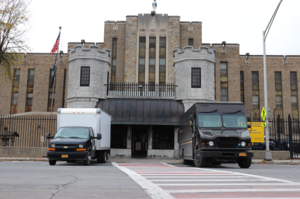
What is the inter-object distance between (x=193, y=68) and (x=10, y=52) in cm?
1447

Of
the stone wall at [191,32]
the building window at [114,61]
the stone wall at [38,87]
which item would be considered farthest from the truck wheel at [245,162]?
the stone wall at [38,87]

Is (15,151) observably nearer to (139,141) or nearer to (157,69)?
(139,141)

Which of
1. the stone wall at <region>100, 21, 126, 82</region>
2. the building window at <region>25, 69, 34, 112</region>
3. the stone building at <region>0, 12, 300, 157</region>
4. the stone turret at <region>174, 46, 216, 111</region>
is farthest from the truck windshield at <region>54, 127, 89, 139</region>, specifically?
the building window at <region>25, 69, 34, 112</region>

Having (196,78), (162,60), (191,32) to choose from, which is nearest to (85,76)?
(196,78)

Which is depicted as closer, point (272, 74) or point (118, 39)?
point (118, 39)

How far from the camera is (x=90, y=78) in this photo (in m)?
23.9

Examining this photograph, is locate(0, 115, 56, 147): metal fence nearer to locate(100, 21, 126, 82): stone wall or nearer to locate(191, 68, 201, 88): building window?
locate(191, 68, 201, 88): building window

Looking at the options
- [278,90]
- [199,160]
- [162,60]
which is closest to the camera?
[199,160]

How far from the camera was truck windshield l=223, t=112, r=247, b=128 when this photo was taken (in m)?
13.5

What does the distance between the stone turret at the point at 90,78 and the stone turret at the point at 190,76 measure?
6338 millimetres

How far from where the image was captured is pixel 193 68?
24328mm

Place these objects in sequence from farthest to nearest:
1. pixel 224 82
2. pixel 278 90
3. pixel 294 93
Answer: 1. pixel 294 93
2. pixel 278 90
3. pixel 224 82

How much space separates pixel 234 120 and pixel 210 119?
3.64ft

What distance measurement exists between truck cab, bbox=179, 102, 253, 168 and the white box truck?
15.4 ft
